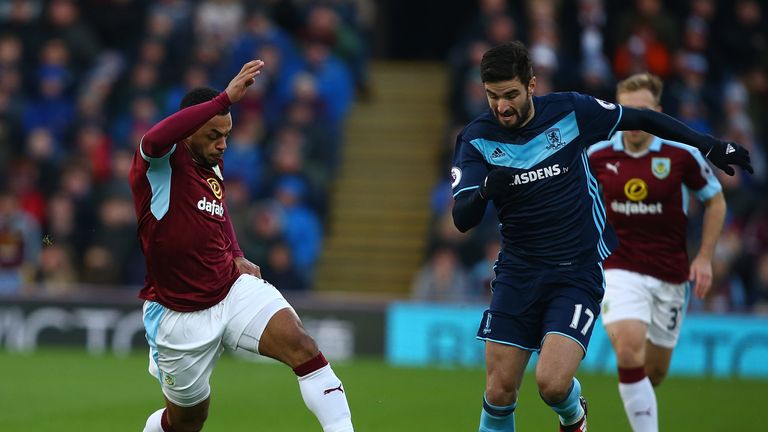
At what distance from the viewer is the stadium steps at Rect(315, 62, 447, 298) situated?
719 inches

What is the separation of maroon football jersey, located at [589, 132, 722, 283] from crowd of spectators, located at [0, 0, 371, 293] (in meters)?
7.47

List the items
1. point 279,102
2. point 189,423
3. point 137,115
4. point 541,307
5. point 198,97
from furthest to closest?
point 279,102, point 137,115, point 189,423, point 541,307, point 198,97

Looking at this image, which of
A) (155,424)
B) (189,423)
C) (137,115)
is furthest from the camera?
(137,115)

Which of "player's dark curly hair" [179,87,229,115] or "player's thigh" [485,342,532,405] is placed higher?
"player's dark curly hair" [179,87,229,115]

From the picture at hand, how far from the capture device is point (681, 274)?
30.2 feet

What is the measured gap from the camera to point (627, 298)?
8984mm

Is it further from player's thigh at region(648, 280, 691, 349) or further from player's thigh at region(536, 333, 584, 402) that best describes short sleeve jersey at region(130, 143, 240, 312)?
player's thigh at region(648, 280, 691, 349)

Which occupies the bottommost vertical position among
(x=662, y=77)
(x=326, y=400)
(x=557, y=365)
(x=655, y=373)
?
(x=655, y=373)

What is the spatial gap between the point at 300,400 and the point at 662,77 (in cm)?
755

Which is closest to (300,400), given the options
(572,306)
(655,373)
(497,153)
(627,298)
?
(655,373)

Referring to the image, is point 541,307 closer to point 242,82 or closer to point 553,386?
point 553,386

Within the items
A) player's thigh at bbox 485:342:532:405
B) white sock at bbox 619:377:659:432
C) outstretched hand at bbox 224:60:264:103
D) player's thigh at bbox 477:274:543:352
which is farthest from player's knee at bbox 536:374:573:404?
outstretched hand at bbox 224:60:264:103

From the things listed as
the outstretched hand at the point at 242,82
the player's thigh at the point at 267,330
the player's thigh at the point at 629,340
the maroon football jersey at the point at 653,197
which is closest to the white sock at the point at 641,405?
the player's thigh at the point at 629,340

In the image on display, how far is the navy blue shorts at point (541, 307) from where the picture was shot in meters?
7.47
